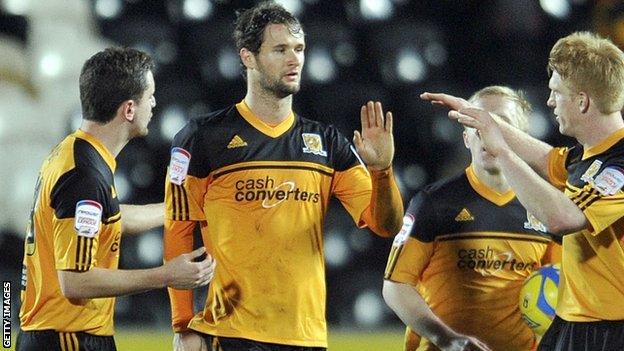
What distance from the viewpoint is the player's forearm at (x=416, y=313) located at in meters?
3.62

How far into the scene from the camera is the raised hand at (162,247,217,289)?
10.3 ft

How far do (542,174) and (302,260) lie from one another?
84cm

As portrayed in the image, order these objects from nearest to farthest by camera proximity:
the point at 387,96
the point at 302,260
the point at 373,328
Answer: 1. the point at 302,260
2. the point at 373,328
3. the point at 387,96

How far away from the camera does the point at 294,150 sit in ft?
11.6

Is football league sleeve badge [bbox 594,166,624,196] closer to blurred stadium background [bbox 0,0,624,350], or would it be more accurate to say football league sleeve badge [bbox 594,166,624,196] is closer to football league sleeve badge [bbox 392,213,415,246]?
football league sleeve badge [bbox 392,213,415,246]

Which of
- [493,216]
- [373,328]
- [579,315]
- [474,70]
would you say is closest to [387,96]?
[474,70]

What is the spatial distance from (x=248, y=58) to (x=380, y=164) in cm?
65

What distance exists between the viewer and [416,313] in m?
3.70

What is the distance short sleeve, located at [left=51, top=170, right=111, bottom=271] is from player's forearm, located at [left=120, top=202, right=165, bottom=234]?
756 mm

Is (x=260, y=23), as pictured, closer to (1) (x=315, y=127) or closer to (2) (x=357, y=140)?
(1) (x=315, y=127)

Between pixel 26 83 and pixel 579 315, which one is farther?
pixel 26 83

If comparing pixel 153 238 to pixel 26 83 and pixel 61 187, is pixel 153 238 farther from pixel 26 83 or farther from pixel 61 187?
pixel 61 187

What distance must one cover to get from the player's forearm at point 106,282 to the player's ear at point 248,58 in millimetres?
834

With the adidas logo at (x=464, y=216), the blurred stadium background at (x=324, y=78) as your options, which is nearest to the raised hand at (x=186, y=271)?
the adidas logo at (x=464, y=216)
